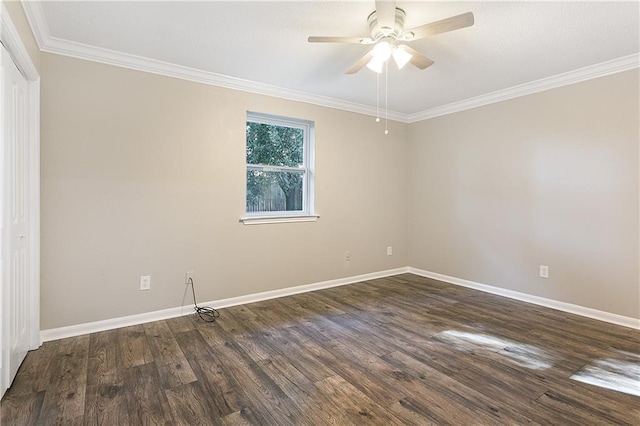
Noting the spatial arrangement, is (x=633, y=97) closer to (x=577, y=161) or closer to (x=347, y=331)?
(x=577, y=161)

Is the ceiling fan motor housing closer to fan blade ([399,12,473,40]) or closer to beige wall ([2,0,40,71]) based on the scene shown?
fan blade ([399,12,473,40])

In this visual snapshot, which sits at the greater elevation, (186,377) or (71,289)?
(71,289)

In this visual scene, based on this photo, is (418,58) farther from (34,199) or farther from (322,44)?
(34,199)

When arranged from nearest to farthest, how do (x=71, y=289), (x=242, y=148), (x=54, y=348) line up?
(x=54, y=348), (x=71, y=289), (x=242, y=148)

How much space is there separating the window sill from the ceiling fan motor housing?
213 centimetres

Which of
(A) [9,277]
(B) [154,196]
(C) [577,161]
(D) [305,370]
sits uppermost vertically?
(C) [577,161]

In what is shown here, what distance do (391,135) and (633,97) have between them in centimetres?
257

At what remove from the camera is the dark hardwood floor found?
1755 mm

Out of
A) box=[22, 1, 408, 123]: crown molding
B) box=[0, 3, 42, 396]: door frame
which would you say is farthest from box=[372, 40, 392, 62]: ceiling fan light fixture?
box=[0, 3, 42, 396]: door frame

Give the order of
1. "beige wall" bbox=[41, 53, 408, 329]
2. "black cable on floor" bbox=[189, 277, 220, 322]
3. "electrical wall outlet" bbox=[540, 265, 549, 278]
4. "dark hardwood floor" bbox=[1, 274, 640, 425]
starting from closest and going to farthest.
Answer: "dark hardwood floor" bbox=[1, 274, 640, 425]
"beige wall" bbox=[41, 53, 408, 329]
"black cable on floor" bbox=[189, 277, 220, 322]
"electrical wall outlet" bbox=[540, 265, 549, 278]

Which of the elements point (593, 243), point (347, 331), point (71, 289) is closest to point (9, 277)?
point (71, 289)

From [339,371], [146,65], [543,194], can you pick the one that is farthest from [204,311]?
[543,194]

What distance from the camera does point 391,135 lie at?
15.7 feet

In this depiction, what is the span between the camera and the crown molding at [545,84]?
2.92 meters
